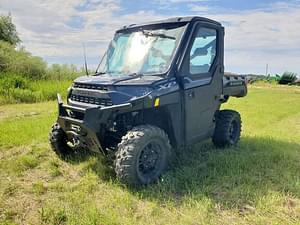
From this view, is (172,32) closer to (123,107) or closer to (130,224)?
(123,107)

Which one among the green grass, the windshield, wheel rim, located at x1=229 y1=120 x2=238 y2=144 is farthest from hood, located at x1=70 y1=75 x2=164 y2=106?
the green grass

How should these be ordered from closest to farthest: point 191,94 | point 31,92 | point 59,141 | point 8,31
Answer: point 191,94, point 59,141, point 31,92, point 8,31

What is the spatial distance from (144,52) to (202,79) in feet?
3.09

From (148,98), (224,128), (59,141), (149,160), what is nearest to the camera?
(148,98)

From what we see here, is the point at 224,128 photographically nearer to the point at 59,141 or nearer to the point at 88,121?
the point at 88,121

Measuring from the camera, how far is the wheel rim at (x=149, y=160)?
3.85 metres

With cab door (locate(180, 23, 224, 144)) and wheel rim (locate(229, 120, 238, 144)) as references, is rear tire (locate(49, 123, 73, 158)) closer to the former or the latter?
cab door (locate(180, 23, 224, 144))

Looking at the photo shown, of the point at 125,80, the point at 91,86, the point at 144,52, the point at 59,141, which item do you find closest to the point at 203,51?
the point at 144,52

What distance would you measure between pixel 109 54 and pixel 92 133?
5.81ft

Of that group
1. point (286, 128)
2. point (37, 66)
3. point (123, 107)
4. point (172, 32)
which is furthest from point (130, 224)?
point (37, 66)

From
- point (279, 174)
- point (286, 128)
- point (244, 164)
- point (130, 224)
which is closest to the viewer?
point (130, 224)

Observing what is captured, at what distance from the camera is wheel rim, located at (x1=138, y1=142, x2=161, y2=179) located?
3.85 meters

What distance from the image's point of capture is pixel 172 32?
440cm

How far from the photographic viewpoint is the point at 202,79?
4.63 m
